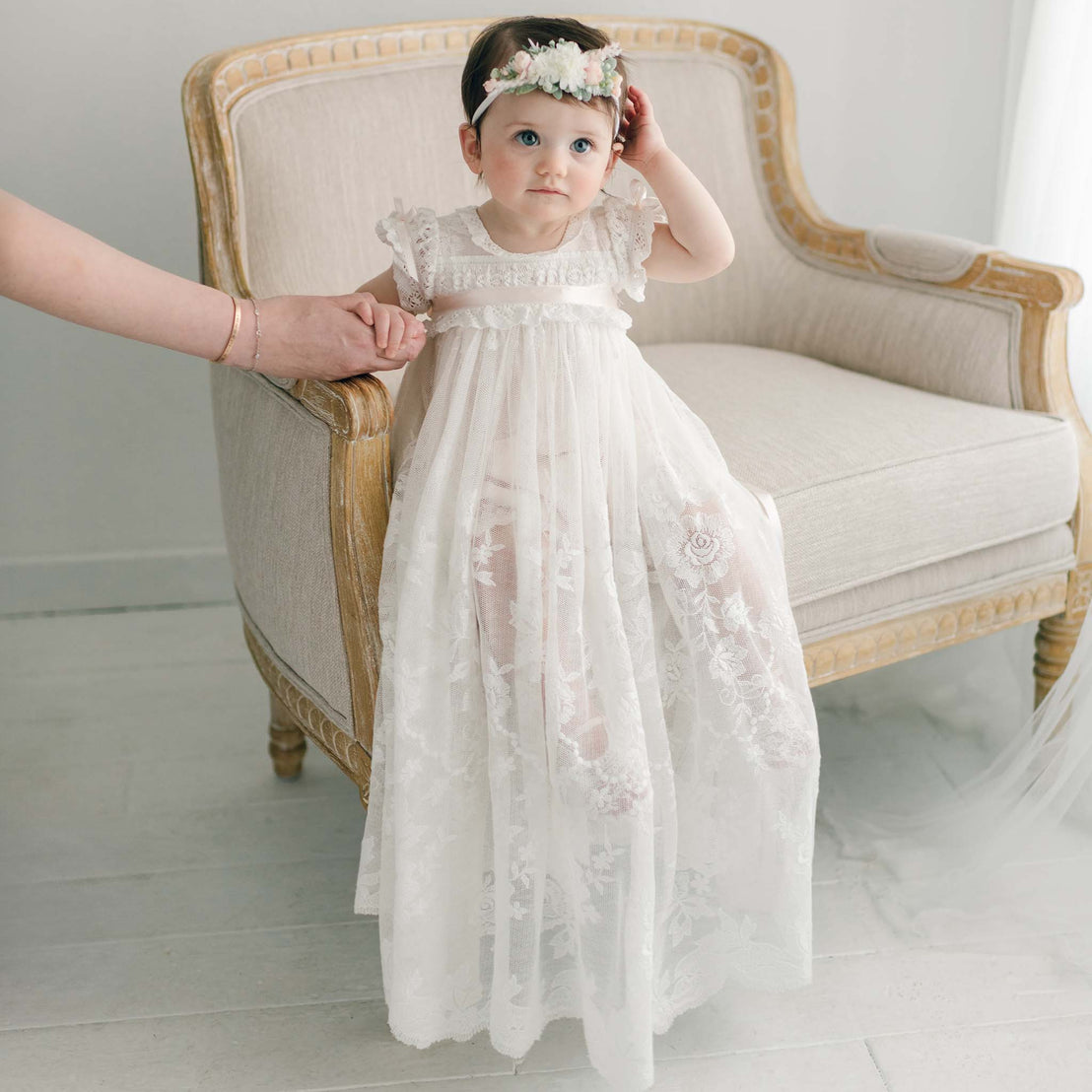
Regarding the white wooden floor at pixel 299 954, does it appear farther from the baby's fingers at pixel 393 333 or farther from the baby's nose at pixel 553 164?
the baby's nose at pixel 553 164

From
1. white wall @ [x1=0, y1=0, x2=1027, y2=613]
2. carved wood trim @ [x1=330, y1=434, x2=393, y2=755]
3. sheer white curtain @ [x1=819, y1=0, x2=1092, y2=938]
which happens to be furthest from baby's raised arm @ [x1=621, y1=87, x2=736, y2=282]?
white wall @ [x1=0, y1=0, x2=1027, y2=613]

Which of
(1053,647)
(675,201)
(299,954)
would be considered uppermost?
(675,201)

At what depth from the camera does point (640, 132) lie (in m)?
1.34

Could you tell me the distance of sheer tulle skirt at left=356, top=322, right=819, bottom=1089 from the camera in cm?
124

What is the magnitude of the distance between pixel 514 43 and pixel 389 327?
31 cm

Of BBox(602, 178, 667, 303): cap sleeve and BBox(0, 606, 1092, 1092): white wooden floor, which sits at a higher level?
BBox(602, 178, 667, 303): cap sleeve

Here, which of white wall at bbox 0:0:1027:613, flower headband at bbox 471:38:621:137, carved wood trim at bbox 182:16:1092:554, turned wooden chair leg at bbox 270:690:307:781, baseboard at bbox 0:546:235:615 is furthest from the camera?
baseboard at bbox 0:546:235:615

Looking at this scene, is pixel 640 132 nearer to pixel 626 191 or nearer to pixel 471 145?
pixel 471 145

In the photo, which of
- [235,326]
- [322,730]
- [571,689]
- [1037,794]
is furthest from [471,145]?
[1037,794]

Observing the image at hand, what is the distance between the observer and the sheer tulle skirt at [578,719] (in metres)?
1.24

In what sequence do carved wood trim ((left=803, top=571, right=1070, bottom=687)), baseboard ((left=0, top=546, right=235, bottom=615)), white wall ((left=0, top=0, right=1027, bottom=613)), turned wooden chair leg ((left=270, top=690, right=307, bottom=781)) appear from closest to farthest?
1. carved wood trim ((left=803, top=571, right=1070, bottom=687))
2. turned wooden chair leg ((left=270, top=690, right=307, bottom=781))
3. white wall ((left=0, top=0, right=1027, bottom=613))
4. baseboard ((left=0, top=546, right=235, bottom=615))

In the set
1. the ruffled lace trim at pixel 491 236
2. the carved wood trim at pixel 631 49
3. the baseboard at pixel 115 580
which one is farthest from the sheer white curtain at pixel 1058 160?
the baseboard at pixel 115 580

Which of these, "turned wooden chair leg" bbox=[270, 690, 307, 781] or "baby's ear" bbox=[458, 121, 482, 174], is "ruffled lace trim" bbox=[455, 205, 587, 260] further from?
"turned wooden chair leg" bbox=[270, 690, 307, 781]

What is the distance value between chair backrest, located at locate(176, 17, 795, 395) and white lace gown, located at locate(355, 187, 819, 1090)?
0.47 metres
